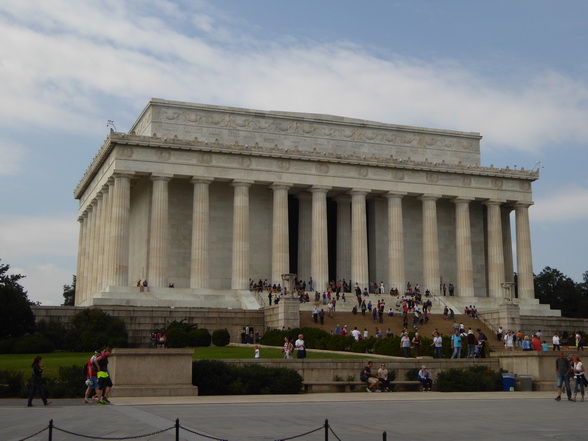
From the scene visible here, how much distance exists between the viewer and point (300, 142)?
71875 mm

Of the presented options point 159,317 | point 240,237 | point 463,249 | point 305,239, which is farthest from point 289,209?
point 159,317

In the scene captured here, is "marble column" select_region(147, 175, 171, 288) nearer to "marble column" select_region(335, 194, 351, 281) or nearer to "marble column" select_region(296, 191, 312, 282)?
"marble column" select_region(296, 191, 312, 282)

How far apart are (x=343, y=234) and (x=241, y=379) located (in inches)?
1724

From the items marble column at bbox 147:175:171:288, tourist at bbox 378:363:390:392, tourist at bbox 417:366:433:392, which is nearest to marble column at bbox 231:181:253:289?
marble column at bbox 147:175:171:288

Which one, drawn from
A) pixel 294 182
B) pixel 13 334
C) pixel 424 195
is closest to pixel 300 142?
pixel 294 182

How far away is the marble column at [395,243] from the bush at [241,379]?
1580 inches

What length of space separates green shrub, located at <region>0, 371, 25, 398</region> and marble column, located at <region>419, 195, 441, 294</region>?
47.4 m

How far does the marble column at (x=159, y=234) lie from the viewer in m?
63.8

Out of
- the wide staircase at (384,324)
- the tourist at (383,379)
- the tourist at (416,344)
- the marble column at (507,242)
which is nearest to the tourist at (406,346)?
the tourist at (416,344)

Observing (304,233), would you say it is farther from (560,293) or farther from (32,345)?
(560,293)

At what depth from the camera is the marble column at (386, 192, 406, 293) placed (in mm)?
69688

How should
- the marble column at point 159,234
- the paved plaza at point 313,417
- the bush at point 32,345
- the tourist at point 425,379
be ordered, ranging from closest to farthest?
the paved plaza at point 313,417, the tourist at point 425,379, the bush at point 32,345, the marble column at point 159,234

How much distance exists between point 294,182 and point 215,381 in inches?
1569

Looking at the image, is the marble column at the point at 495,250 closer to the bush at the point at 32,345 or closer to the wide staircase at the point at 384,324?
the wide staircase at the point at 384,324
